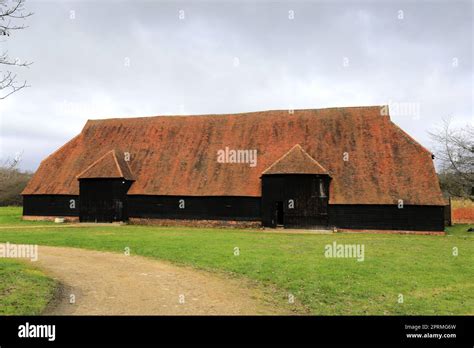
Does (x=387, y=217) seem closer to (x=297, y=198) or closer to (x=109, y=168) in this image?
(x=297, y=198)

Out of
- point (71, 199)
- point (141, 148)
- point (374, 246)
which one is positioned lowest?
point (374, 246)

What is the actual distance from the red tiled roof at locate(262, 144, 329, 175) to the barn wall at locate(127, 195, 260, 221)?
2677mm

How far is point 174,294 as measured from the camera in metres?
9.92

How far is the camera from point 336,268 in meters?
13.1

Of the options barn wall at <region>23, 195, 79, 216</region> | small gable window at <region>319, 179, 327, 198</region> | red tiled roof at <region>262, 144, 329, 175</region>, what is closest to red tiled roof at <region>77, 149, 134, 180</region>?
barn wall at <region>23, 195, 79, 216</region>

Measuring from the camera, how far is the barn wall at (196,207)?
29.9 meters

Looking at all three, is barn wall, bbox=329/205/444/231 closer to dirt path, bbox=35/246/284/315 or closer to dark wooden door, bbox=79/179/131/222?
dark wooden door, bbox=79/179/131/222

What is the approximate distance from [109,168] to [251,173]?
37.6ft

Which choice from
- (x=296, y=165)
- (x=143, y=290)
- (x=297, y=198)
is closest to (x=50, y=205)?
(x=297, y=198)

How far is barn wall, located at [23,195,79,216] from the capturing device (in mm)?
33300
